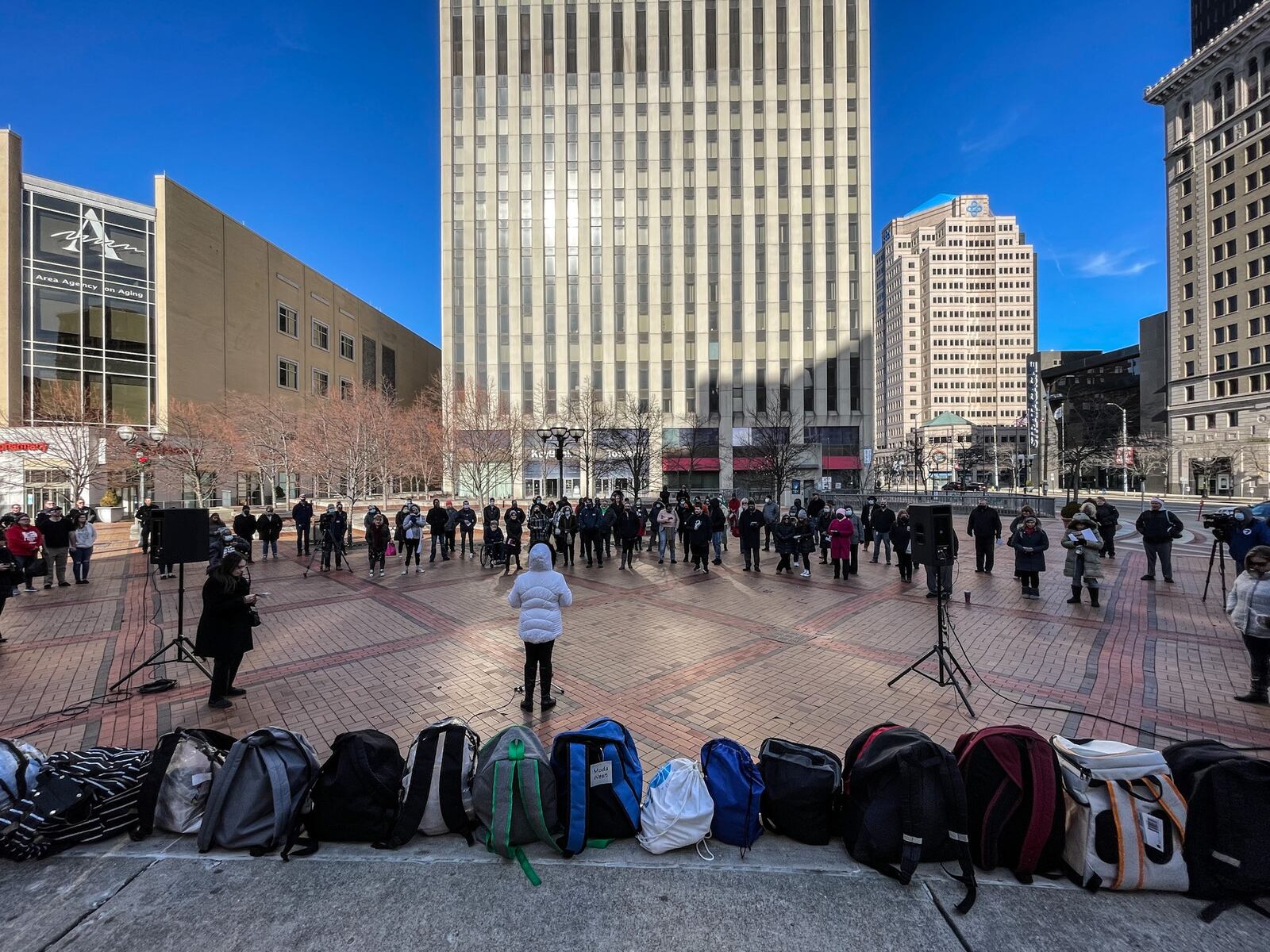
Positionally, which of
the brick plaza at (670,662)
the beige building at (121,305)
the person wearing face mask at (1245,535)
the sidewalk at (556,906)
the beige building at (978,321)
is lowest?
the brick plaza at (670,662)

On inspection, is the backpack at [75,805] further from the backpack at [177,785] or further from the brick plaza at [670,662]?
the brick plaza at [670,662]

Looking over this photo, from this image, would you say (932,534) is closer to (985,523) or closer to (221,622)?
(985,523)

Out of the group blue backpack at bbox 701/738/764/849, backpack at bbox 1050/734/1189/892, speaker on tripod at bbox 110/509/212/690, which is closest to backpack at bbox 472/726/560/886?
blue backpack at bbox 701/738/764/849

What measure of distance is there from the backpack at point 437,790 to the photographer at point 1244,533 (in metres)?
11.6

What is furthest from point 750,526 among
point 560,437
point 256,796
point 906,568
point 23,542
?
point 23,542

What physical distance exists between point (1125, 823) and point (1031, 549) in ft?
30.3

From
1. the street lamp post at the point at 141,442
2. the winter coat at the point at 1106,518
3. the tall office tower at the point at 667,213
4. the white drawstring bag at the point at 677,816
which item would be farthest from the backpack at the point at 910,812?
the tall office tower at the point at 667,213

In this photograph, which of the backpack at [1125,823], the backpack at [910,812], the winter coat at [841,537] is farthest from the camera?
the winter coat at [841,537]

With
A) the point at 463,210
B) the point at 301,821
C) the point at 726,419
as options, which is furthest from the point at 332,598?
the point at 463,210

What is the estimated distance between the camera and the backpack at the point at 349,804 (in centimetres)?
342

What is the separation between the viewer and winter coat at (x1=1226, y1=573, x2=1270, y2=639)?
5520 millimetres

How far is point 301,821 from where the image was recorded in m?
3.47

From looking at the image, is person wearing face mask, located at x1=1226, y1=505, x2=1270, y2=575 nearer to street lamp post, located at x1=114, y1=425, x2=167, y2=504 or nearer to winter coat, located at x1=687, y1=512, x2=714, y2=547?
winter coat, located at x1=687, y1=512, x2=714, y2=547

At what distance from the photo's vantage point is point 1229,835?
2.87 meters
